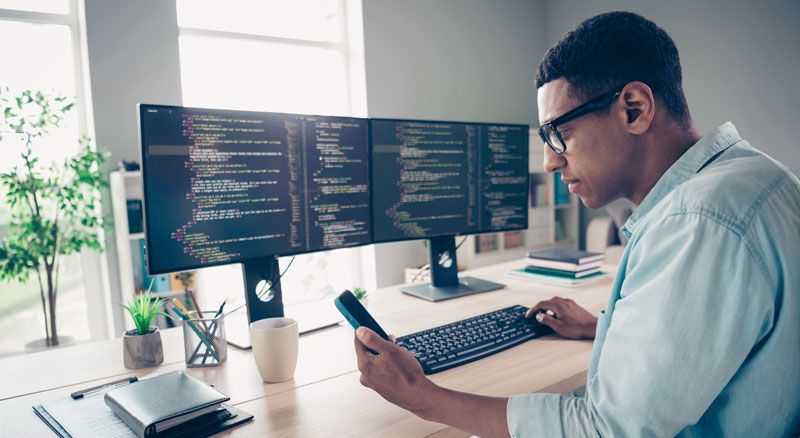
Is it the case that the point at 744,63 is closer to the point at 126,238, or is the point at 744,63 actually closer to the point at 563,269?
the point at 563,269

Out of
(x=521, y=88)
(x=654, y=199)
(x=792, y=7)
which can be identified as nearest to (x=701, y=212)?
(x=654, y=199)

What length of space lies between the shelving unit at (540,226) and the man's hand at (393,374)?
347 cm

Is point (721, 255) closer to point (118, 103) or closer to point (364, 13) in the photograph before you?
point (118, 103)

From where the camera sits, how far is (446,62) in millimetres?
4449

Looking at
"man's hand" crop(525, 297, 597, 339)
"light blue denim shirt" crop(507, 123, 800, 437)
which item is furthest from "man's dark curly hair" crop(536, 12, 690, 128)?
"man's hand" crop(525, 297, 597, 339)

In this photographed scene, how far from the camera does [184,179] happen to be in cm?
106

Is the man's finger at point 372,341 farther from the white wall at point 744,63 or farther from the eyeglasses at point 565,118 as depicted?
the white wall at point 744,63

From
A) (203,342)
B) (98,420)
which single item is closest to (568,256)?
(203,342)

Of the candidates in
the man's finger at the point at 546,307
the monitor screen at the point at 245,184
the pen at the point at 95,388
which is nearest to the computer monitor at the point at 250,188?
the monitor screen at the point at 245,184

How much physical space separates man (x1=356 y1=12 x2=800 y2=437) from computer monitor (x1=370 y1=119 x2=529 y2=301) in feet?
2.14

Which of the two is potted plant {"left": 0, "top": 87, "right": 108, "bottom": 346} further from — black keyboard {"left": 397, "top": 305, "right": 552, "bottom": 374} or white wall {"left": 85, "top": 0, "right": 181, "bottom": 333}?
black keyboard {"left": 397, "top": 305, "right": 552, "bottom": 374}

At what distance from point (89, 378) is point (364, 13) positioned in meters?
3.52

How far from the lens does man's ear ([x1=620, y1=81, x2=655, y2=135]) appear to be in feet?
2.53

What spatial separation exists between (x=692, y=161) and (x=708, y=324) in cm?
30
